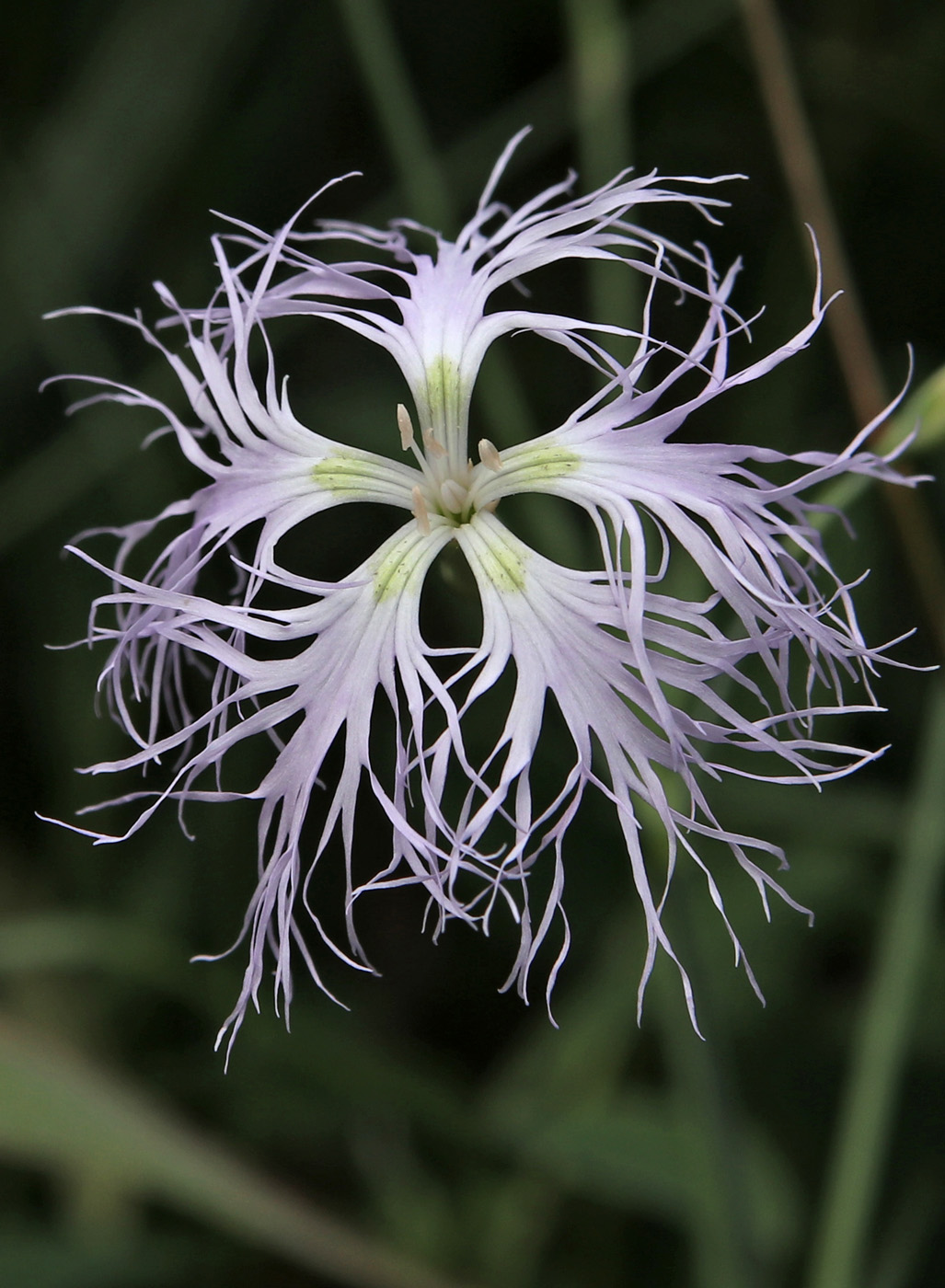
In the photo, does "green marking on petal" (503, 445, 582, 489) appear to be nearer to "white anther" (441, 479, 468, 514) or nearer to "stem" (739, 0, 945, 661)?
"white anther" (441, 479, 468, 514)

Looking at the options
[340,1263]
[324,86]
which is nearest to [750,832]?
[340,1263]

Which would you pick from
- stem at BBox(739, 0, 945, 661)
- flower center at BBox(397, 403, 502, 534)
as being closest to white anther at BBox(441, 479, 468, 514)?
flower center at BBox(397, 403, 502, 534)

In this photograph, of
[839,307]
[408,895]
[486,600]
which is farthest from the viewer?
[408,895]

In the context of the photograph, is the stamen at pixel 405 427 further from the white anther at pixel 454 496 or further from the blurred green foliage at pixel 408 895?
the blurred green foliage at pixel 408 895

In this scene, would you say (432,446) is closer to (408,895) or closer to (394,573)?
(394,573)

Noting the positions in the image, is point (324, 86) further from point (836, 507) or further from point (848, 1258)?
point (848, 1258)

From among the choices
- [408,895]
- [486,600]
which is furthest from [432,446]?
[408,895]

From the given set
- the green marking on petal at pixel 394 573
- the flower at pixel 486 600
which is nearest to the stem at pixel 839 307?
the flower at pixel 486 600
